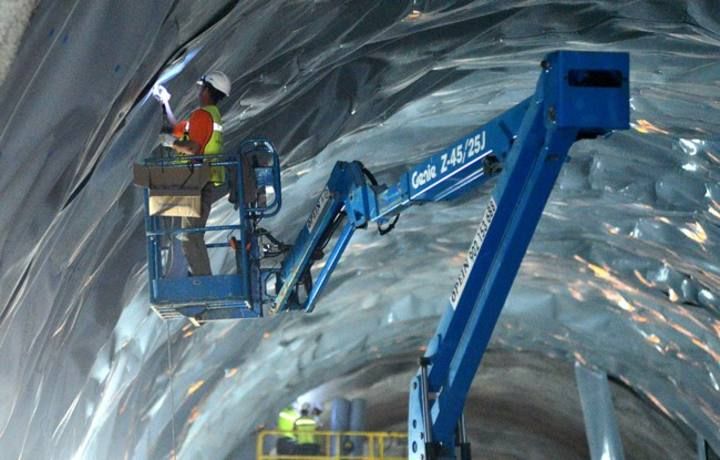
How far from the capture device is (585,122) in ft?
20.4

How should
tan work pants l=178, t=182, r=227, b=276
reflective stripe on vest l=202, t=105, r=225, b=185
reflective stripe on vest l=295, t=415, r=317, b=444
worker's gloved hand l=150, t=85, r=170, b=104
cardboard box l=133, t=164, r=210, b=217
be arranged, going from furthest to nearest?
reflective stripe on vest l=295, t=415, r=317, b=444 → tan work pants l=178, t=182, r=227, b=276 → reflective stripe on vest l=202, t=105, r=225, b=185 → cardboard box l=133, t=164, r=210, b=217 → worker's gloved hand l=150, t=85, r=170, b=104

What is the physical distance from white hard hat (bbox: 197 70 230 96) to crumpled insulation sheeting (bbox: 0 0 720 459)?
3.4 inches

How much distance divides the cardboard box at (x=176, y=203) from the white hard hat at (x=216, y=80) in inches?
25.5

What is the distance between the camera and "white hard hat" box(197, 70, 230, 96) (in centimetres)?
823

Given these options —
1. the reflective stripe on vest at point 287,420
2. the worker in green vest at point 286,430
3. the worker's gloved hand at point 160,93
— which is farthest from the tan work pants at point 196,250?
the reflective stripe on vest at point 287,420

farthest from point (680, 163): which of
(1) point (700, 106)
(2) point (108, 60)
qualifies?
(2) point (108, 60)

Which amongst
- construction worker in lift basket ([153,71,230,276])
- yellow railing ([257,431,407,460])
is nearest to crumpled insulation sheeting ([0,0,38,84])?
construction worker in lift basket ([153,71,230,276])

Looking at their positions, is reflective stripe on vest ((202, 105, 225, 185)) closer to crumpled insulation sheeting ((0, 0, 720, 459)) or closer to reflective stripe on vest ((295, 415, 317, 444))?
crumpled insulation sheeting ((0, 0, 720, 459))

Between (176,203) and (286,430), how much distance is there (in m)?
9.46

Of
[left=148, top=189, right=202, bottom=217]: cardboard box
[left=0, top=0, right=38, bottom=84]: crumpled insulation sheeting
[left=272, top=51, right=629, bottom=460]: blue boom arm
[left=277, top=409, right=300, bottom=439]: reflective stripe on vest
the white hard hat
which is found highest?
[left=277, top=409, right=300, bottom=439]: reflective stripe on vest

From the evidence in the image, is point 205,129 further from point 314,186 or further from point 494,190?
point 314,186

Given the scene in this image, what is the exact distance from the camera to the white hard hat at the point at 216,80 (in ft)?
27.0

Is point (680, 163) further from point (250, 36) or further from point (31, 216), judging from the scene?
point (31, 216)

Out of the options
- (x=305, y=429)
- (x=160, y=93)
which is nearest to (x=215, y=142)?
(x=160, y=93)
